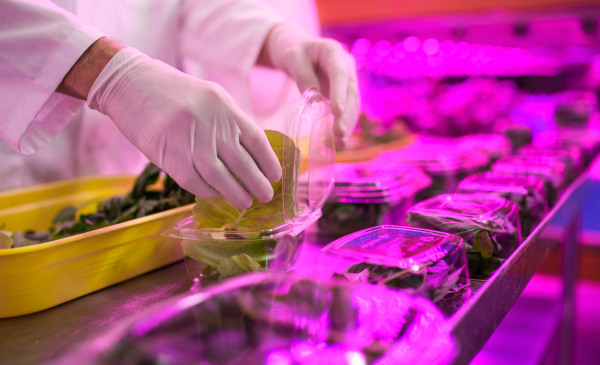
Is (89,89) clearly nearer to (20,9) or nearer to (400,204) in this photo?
(20,9)

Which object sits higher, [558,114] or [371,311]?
[558,114]

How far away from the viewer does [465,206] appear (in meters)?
0.81

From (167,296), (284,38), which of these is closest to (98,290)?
(167,296)

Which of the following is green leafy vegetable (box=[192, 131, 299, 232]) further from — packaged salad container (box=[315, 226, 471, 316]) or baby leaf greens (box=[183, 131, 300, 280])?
packaged salad container (box=[315, 226, 471, 316])

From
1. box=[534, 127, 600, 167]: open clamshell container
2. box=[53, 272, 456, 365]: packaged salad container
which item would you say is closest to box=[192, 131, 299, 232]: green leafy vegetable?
box=[53, 272, 456, 365]: packaged salad container

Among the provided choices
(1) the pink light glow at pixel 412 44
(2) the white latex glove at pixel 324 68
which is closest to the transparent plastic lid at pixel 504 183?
(2) the white latex glove at pixel 324 68

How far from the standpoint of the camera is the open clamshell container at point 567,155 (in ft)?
4.49

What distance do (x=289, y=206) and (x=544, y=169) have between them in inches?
32.8

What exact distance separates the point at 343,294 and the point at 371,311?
4 cm

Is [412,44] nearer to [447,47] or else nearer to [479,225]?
[447,47]

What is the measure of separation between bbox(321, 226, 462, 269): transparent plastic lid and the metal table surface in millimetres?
74

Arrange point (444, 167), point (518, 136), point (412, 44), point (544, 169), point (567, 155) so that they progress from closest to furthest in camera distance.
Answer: point (544, 169) < point (444, 167) < point (567, 155) < point (518, 136) < point (412, 44)

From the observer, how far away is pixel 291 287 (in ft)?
1.68

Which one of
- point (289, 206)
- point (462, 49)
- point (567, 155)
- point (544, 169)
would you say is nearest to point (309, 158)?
point (289, 206)
